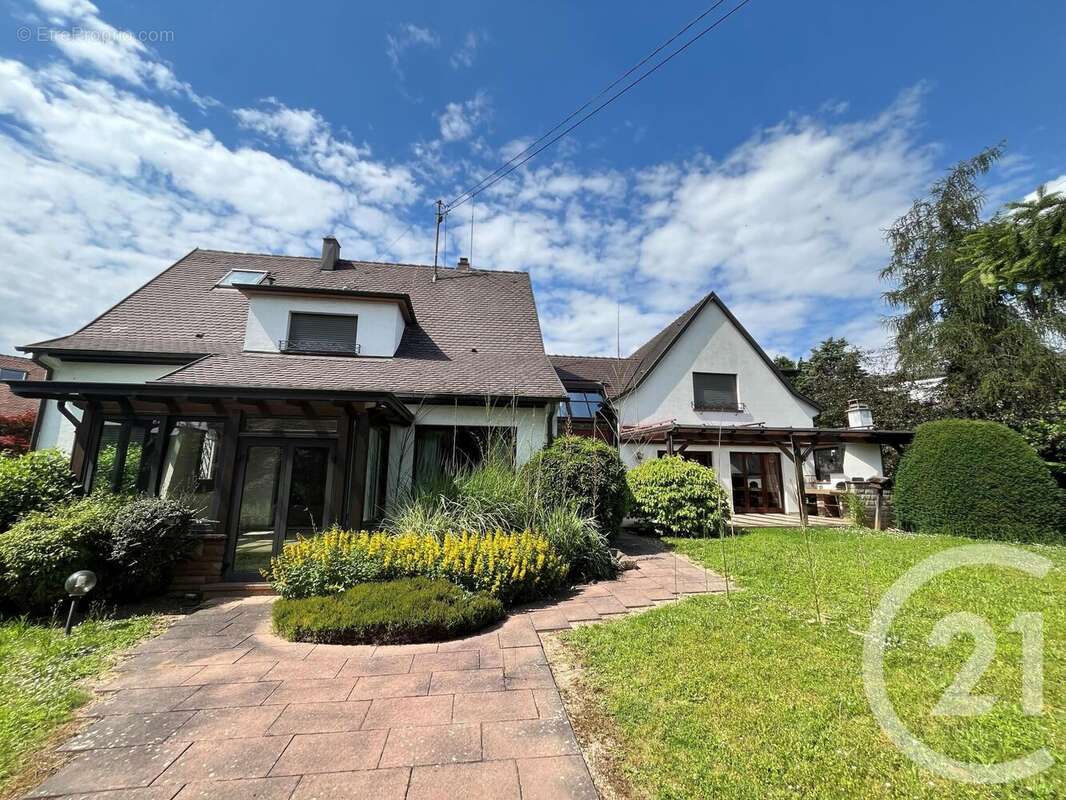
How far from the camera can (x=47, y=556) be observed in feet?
13.9

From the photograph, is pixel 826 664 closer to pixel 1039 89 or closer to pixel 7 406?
pixel 1039 89

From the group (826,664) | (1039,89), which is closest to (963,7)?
(1039,89)

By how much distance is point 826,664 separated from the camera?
2977mm

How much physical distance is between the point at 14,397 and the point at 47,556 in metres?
26.4

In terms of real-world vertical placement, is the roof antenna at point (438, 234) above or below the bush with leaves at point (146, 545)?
above

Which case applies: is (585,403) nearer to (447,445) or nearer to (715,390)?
(715,390)

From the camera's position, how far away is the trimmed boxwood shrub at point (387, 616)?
12.2 feet

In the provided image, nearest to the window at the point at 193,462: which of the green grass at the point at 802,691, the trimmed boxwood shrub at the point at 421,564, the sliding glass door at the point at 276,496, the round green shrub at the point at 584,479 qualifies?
the sliding glass door at the point at 276,496

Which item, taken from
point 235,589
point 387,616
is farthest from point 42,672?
point 387,616

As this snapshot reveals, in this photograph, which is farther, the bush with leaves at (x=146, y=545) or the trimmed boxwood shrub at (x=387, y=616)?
the bush with leaves at (x=146, y=545)

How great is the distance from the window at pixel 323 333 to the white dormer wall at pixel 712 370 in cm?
839

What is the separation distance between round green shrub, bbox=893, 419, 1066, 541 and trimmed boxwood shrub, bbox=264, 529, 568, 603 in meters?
9.17

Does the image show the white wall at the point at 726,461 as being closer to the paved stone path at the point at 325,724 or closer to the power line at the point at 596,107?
the power line at the point at 596,107

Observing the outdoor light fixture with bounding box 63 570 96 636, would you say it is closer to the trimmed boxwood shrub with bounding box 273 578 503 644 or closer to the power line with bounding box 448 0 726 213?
the trimmed boxwood shrub with bounding box 273 578 503 644
